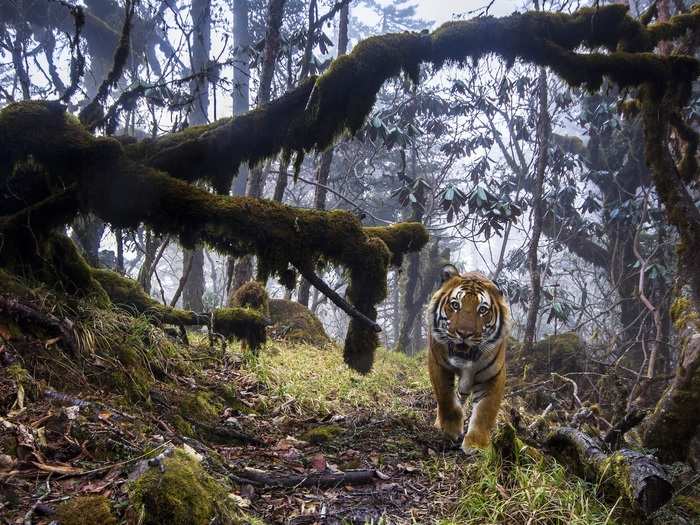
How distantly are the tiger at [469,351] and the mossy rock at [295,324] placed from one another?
5769 millimetres

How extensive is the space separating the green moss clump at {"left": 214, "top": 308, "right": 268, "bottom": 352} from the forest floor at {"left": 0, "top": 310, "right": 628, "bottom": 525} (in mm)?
988

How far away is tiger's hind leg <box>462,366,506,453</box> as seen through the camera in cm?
447

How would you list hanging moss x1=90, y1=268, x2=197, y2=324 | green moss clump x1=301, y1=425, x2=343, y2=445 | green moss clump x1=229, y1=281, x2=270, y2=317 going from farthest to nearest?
green moss clump x1=229, y1=281, x2=270, y2=317 → hanging moss x1=90, y1=268, x2=197, y2=324 → green moss clump x1=301, y1=425, x2=343, y2=445

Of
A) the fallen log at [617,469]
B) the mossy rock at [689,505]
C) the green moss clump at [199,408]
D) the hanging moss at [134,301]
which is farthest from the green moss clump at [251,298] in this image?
the mossy rock at [689,505]

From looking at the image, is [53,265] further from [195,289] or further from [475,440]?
[195,289]

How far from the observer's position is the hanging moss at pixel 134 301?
20.8ft

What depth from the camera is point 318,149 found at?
19.4ft

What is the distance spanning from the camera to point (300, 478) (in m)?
3.45

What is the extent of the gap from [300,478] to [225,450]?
2.58 ft

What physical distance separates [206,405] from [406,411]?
2.28 meters

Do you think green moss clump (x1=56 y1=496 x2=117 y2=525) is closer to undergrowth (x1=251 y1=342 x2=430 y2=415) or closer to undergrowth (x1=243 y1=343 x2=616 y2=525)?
undergrowth (x1=243 y1=343 x2=616 y2=525)

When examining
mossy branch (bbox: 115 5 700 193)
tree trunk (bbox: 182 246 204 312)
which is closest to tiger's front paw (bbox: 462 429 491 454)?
mossy branch (bbox: 115 5 700 193)

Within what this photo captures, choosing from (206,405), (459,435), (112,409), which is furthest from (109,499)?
(459,435)

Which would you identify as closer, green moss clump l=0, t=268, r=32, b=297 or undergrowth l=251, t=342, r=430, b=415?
green moss clump l=0, t=268, r=32, b=297
